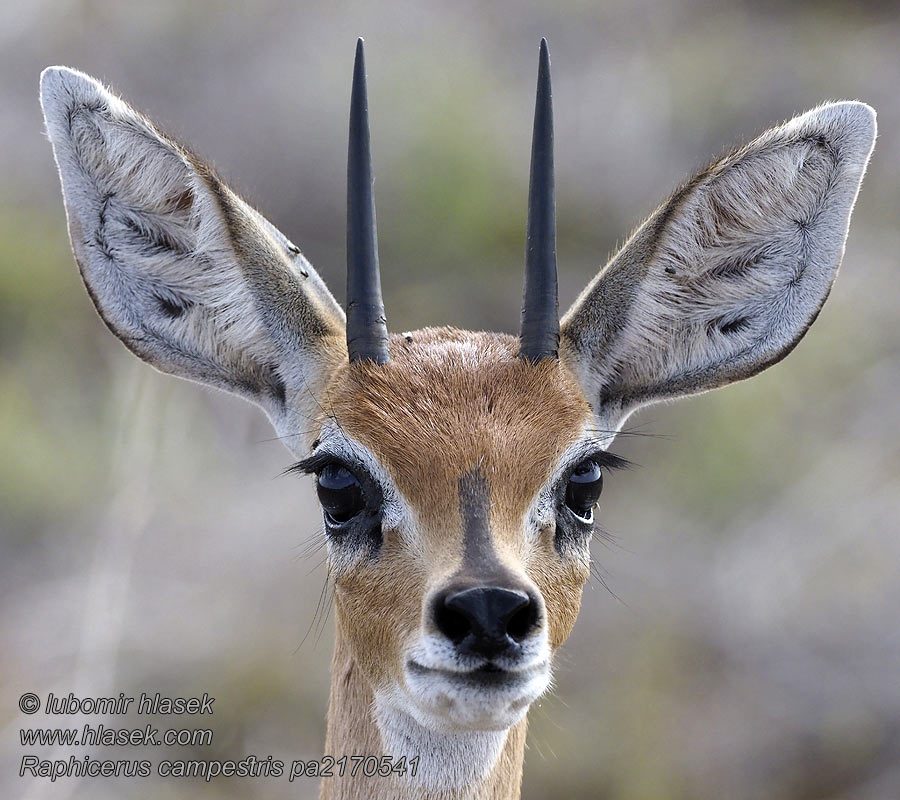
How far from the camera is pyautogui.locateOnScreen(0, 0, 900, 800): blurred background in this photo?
28.8 feet

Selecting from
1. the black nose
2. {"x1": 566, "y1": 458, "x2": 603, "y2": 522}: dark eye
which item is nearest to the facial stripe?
the black nose

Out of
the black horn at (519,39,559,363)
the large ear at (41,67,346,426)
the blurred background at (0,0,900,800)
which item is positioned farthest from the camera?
the blurred background at (0,0,900,800)

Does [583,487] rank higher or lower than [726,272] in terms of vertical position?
lower

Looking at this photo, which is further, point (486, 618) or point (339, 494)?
A: point (339, 494)

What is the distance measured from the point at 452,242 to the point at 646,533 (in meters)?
3.60

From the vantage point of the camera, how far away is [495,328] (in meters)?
11.2

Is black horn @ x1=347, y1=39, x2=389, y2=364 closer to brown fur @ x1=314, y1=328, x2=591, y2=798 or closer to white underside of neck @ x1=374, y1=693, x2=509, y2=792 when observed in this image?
brown fur @ x1=314, y1=328, x2=591, y2=798

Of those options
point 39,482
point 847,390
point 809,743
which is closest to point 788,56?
point 847,390

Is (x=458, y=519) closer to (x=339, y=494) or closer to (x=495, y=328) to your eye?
(x=339, y=494)

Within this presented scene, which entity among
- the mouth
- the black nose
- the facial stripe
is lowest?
the mouth

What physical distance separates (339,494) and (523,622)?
924 mm

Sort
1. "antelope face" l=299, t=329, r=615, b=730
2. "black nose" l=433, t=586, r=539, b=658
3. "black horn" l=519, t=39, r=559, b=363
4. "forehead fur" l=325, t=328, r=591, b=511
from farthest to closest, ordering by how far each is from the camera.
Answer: "black horn" l=519, t=39, r=559, b=363, "forehead fur" l=325, t=328, r=591, b=511, "antelope face" l=299, t=329, r=615, b=730, "black nose" l=433, t=586, r=539, b=658

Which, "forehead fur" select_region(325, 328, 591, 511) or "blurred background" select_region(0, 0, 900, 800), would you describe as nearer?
"forehead fur" select_region(325, 328, 591, 511)

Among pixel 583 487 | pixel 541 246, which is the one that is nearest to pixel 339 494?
pixel 583 487
